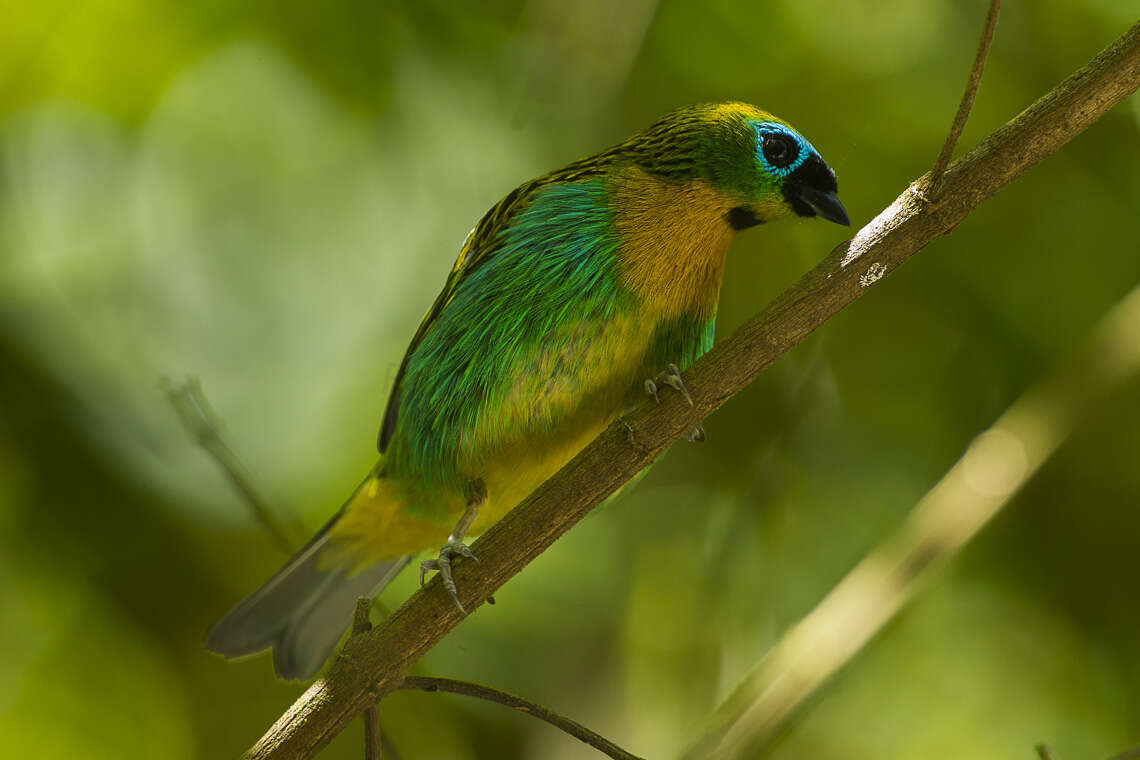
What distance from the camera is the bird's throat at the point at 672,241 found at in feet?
9.59

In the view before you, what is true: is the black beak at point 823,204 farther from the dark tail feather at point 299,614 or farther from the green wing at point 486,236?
the dark tail feather at point 299,614

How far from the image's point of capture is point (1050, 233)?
14.1 feet

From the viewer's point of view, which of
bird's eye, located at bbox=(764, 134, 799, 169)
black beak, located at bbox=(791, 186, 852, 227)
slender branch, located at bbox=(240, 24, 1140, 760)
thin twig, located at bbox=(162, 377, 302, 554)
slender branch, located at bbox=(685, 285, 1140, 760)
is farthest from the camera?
bird's eye, located at bbox=(764, 134, 799, 169)

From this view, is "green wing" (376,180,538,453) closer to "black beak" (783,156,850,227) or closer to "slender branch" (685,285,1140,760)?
"black beak" (783,156,850,227)

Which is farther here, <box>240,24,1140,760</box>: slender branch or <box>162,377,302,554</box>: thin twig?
<box>162,377,302,554</box>: thin twig

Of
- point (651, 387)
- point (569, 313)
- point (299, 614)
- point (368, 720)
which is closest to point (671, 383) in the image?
point (651, 387)

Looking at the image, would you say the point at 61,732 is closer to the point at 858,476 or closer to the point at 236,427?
the point at 236,427

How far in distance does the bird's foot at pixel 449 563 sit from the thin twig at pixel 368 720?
0.19 m

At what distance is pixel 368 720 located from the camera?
1938mm

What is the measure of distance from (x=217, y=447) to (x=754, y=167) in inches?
66.0

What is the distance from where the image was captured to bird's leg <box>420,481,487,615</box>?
2240mm

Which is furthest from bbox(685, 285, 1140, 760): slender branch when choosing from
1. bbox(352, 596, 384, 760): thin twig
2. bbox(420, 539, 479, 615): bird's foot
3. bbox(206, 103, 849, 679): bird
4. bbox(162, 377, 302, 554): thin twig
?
bbox(162, 377, 302, 554): thin twig

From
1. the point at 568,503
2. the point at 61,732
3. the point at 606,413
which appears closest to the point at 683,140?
the point at 606,413

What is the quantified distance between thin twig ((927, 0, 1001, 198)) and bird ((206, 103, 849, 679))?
2.77 feet
